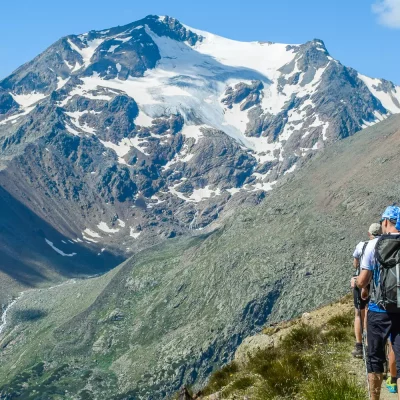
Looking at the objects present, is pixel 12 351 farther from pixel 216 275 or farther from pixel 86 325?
pixel 216 275

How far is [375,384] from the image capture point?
36.0 ft

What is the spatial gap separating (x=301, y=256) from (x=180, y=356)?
35.0 meters

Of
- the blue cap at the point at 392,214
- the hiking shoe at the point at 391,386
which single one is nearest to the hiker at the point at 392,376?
the hiking shoe at the point at 391,386

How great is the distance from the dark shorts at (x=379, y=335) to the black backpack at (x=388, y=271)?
Answer: 427mm

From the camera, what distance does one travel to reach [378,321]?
11070mm

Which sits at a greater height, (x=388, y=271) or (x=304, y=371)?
(x=388, y=271)

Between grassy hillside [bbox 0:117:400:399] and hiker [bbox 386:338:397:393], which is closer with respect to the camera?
hiker [bbox 386:338:397:393]

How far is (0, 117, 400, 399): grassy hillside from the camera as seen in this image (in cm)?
11762

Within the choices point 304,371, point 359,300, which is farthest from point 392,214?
point 359,300

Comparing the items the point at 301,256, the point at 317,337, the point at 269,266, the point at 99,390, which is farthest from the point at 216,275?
the point at 317,337

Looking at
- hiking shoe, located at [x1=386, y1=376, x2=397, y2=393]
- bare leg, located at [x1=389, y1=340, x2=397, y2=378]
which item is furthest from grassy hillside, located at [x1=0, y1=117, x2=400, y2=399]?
bare leg, located at [x1=389, y1=340, x2=397, y2=378]

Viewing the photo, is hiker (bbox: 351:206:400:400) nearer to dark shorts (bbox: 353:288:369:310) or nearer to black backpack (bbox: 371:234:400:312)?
black backpack (bbox: 371:234:400:312)

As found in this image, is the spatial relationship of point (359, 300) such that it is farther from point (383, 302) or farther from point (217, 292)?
point (217, 292)

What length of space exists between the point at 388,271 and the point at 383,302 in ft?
2.06
